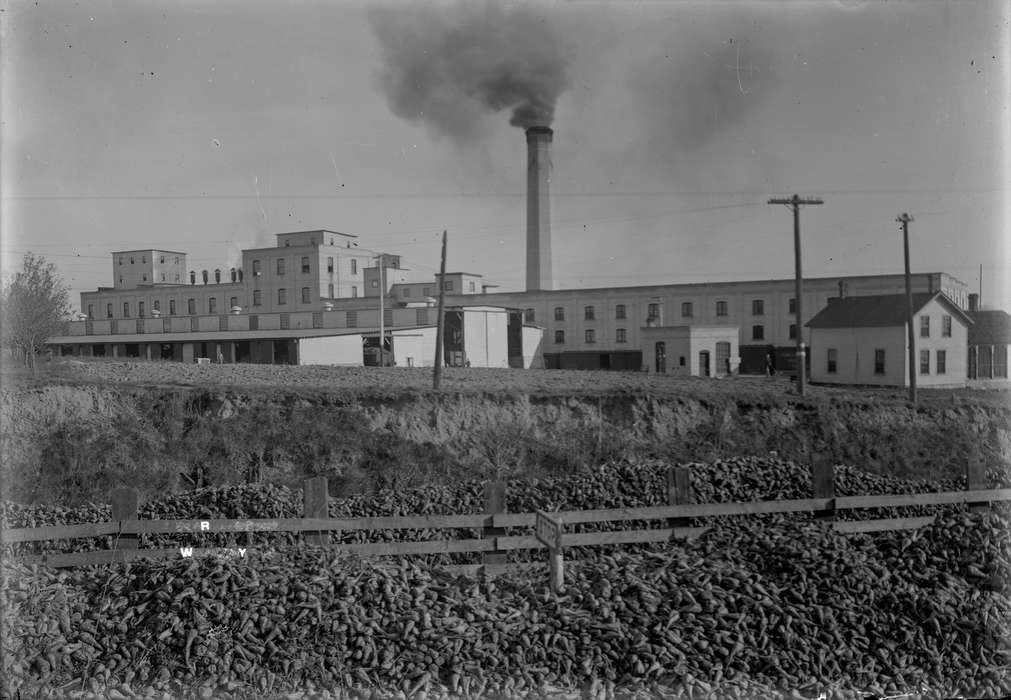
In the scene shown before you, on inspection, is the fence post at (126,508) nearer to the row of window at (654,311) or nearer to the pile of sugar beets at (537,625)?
the pile of sugar beets at (537,625)

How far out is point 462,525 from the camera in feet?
27.1

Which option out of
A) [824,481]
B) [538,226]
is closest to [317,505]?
[824,481]

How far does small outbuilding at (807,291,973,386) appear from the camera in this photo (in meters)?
32.5

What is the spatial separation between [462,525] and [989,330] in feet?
119

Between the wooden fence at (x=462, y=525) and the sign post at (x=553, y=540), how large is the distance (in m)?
0.45

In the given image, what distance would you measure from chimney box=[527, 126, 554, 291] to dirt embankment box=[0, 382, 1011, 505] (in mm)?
28685

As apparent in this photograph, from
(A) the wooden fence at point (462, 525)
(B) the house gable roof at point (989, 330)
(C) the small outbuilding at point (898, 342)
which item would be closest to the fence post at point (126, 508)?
(A) the wooden fence at point (462, 525)

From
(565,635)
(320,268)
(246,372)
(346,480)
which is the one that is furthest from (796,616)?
(320,268)

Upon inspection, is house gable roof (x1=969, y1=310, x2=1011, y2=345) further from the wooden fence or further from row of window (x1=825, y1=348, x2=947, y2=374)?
the wooden fence

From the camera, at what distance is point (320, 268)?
47.1m

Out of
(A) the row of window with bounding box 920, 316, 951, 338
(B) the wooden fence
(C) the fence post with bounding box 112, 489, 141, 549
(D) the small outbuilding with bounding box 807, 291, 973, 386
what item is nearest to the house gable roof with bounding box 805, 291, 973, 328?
(D) the small outbuilding with bounding box 807, 291, 973, 386

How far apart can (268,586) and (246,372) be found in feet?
76.7

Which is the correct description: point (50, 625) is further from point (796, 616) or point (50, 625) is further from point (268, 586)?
point (796, 616)

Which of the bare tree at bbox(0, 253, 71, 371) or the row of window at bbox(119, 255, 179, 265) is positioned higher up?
the row of window at bbox(119, 255, 179, 265)
